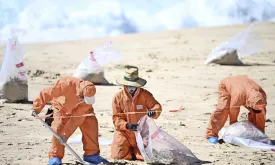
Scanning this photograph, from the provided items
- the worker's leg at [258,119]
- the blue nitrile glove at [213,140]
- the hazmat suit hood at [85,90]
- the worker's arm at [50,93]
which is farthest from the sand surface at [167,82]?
the hazmat suit hood at [85,90]

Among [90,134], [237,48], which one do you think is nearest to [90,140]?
[90,134]

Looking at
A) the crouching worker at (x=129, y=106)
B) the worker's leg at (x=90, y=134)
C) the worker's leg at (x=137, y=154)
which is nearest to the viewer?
the worker's leg at (x=90, y=134)

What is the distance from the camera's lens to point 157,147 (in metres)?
6.22

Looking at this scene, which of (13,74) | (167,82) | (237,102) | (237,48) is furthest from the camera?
(237,48)

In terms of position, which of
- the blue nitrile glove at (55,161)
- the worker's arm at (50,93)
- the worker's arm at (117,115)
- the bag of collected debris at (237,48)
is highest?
the bag of collected debris at (237,48)

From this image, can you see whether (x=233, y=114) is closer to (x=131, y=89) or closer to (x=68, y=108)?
(x=131, y=89)

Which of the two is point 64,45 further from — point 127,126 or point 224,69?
point 127,126

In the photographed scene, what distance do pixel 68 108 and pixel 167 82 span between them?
6.37 m

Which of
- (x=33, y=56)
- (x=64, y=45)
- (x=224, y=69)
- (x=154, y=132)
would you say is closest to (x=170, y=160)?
(x=154, y=132)

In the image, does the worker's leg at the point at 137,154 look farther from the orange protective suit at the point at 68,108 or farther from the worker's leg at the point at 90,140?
the orange protective suit at the point at 68,108

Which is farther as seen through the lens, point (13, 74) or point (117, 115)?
point (13, 74)

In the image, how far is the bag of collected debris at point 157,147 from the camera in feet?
20.4

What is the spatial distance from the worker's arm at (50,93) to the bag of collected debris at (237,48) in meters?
6.77

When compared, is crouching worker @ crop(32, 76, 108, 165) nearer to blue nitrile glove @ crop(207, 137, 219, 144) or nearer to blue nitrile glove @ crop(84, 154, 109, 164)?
blue nitrile glove @ crop(84, 154, 109, 164)
